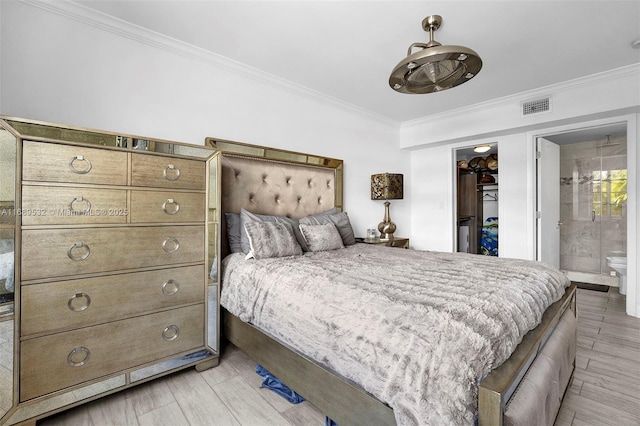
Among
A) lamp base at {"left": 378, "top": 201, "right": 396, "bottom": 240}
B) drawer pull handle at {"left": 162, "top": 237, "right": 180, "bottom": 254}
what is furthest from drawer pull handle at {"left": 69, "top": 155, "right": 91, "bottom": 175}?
lamp base at {"left": 378, "top": 201, "right": 396, "bottom": 240}

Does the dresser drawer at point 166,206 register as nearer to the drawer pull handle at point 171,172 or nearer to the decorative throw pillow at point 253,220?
the drawer pull handle at point 171,172

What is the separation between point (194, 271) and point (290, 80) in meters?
2.14

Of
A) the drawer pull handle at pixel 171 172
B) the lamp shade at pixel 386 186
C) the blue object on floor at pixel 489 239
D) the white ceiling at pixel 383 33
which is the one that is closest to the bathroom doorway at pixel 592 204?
the blue object on floor at pixel 489 239

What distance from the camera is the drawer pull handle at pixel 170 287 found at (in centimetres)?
182

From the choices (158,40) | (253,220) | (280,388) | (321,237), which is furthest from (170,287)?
(158,40)

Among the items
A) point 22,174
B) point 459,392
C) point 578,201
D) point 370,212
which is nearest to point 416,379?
point 459,392

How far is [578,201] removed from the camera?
16.0ft

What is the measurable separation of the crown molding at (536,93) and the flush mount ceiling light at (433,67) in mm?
1952

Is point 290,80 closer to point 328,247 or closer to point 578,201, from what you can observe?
point 328,247

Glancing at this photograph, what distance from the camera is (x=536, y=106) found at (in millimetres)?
3316

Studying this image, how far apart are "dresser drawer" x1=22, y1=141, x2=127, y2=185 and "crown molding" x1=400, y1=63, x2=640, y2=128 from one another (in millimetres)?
3844

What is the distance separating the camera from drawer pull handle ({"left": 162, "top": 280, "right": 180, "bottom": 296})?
182 centimetres

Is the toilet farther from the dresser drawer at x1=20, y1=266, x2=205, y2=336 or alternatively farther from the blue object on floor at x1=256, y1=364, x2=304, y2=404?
the dresser drawer at x1=20, y1=266, x2=205, y2=336

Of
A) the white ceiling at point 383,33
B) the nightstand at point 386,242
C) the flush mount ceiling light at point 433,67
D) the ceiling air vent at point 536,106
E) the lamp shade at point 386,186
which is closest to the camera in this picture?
the flush mount ceiling light at point 433,67
